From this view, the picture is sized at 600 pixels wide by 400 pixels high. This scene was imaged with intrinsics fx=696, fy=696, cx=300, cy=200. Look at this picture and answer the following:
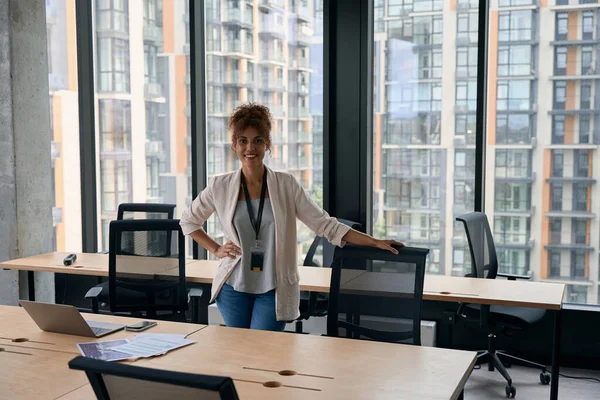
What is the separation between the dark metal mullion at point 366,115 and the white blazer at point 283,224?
7.25ft

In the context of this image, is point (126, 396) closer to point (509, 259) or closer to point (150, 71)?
point (509, 259)

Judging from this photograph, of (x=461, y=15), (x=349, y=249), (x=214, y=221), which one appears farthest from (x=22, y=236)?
(x=461, y=15)

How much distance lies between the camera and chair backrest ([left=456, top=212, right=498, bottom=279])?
190 inches

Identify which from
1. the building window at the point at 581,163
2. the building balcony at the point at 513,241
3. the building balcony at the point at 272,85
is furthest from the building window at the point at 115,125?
the building window at the point at 581,163

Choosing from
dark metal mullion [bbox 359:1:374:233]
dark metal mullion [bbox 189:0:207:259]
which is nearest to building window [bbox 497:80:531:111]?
dark metal mullion [bbox 359:1:374:233]

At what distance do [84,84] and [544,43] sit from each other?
4.26 m

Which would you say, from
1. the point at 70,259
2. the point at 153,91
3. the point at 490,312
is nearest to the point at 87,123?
the point at 153,91

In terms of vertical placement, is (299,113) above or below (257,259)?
above

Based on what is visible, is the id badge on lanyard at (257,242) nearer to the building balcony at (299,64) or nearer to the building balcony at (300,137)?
the building balcony at (300,137)

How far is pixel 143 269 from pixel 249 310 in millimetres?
1219

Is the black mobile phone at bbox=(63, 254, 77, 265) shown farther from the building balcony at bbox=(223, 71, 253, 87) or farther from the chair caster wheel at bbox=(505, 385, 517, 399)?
the chair caster wheel at bbox=(505, 385, 517, 399)

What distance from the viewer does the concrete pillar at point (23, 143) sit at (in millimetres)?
5766

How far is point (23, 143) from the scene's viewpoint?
589 centimetres

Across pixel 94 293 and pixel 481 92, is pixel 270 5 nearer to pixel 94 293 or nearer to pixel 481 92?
pixel 481 92
